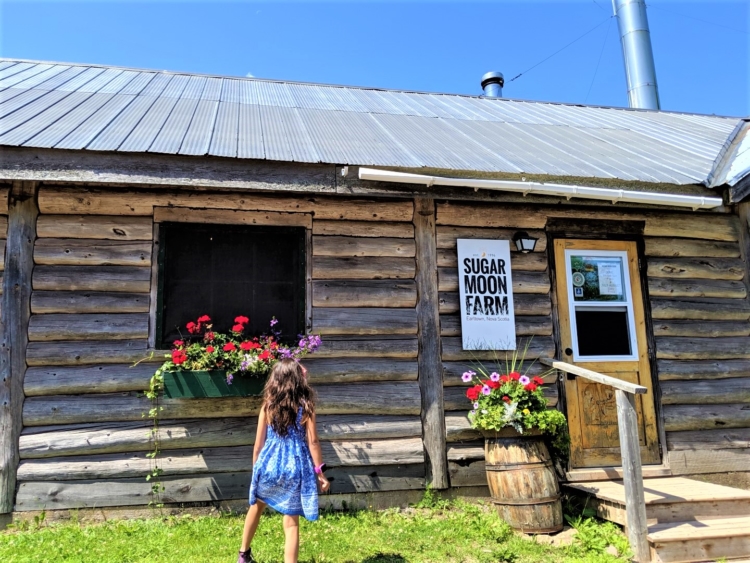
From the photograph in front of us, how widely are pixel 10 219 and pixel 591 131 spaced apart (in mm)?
6851

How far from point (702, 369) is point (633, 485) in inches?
96.4

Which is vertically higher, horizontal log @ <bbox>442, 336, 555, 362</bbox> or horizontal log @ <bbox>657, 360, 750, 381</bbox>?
horizontal log @ <bbox>442, 336, 555, 362</bbox>

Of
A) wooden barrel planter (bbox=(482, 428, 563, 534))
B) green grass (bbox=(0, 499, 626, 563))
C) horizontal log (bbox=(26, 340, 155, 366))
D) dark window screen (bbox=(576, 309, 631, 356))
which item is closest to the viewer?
green grass (bbox=(0, 499, 626, 563))

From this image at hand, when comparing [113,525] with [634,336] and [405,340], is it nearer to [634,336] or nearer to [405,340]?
[405,340]

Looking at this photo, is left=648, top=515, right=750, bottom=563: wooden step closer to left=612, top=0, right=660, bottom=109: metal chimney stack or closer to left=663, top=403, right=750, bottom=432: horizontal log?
left=663, top=403, right=750, bottom=432: horizontal log

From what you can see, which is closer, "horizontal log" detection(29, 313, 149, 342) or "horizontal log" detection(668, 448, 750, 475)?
"horizontal log" detection(29, 313, 149, 342)

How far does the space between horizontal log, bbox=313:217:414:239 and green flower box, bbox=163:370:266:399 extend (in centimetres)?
161

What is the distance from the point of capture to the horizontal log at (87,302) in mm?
4801

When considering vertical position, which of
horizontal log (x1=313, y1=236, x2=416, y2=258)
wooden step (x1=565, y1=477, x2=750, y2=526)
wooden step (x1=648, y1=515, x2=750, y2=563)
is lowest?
wooden step (x1=648, y1=515, x2=750, y2=563)

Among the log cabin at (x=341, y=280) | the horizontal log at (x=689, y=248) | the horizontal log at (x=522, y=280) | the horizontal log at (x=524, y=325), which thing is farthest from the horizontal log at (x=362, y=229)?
the horizontal log at (x=689, y=248)

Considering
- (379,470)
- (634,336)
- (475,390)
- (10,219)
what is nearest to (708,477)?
(634,336)

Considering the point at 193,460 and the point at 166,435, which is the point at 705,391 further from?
the point at 166,435

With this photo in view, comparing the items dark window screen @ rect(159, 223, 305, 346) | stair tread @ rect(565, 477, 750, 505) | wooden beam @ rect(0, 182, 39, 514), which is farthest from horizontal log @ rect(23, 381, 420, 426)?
stair tread @ rect(565, 477, 750, 505)

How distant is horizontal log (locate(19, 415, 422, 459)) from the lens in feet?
15.2
